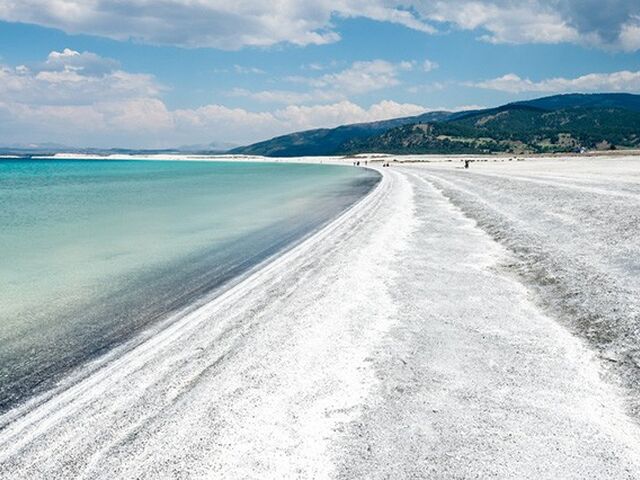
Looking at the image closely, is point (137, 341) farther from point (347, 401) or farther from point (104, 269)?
point (104, 269)

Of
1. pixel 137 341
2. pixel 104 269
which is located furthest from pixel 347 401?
pixel 104 269

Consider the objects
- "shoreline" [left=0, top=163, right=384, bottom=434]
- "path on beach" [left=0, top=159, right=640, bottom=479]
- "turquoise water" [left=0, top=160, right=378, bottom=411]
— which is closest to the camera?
"path on beach" [left=0, top=159, right=640, bottom=479]

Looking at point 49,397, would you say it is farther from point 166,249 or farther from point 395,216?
point 395,216

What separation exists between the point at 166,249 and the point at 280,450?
17.2 meters

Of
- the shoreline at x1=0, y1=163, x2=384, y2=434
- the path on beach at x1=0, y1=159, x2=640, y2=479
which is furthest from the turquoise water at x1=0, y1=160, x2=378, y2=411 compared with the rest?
the path on beach at x1=0, y1=159, x2=640, y2=479

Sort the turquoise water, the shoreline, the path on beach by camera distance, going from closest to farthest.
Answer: the path on beach → the shoreline → the turquoise water

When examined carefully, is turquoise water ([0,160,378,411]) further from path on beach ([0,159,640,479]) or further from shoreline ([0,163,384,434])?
path on beach ([0,159,640,479])

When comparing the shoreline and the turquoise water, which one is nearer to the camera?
the shoreline

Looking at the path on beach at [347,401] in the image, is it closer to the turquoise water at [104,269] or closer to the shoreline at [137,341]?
the shoreline at [137,341]

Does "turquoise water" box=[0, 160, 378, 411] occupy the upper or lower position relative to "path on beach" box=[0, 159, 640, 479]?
lower

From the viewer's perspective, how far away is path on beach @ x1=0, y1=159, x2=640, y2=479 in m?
5.45

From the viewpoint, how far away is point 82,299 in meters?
13.3

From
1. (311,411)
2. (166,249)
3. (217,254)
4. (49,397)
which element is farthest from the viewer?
(166,249)

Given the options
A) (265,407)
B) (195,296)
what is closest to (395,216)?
(195,296)
